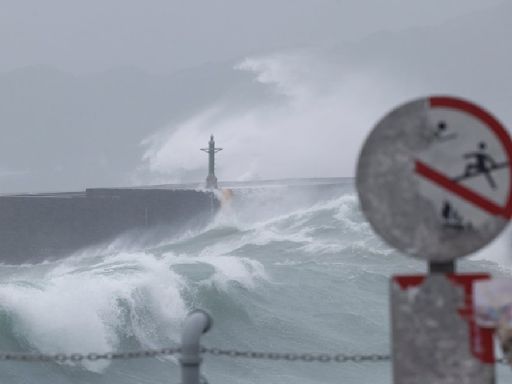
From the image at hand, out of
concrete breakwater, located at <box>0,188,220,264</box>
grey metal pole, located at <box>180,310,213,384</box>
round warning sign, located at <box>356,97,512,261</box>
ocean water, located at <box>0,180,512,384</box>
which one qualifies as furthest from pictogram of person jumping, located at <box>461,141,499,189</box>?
concrete breakwater, located at <box>0,188,220,264</box>

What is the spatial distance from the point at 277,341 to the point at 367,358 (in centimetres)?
1487

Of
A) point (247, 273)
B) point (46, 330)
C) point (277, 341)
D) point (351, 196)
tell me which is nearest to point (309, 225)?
point (351, 196)

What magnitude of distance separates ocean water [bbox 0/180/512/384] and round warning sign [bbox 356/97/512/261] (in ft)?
29.7

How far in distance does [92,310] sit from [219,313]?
11.6ft

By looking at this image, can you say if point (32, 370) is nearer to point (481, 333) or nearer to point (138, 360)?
point (138, 360)

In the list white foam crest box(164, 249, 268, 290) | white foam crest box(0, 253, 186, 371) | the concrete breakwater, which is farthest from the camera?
the concrete breakwater

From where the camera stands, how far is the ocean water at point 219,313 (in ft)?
45.5

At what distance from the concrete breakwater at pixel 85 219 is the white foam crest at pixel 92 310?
18.8 m

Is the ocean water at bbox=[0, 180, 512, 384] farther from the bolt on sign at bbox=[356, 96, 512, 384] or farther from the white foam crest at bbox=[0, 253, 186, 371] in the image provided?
the bolt on sign at bbox=[356, 96, 512, 384]

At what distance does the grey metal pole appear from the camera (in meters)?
3.32

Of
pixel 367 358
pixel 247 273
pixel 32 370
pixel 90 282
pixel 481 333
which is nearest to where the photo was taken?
pixel 481 333

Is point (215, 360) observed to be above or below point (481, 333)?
below

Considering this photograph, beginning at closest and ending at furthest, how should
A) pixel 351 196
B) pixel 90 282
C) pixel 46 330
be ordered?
pixel 46 330 → pixel 90 282 → pixel 351 196

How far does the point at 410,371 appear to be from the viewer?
113 inches
